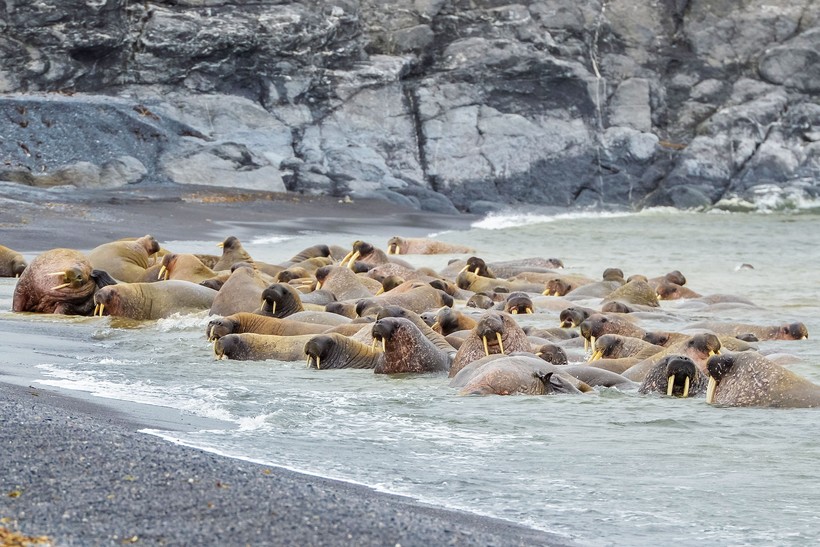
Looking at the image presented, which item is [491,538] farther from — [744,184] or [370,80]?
[744,184]

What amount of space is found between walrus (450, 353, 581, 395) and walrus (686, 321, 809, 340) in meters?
4.80

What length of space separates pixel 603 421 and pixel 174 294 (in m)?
6.68

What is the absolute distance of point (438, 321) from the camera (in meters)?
12.0

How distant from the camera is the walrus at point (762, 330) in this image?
1356cm

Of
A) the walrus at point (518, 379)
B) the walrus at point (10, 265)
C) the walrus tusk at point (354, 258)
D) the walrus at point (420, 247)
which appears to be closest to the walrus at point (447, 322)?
the walrus at point (518, 379)

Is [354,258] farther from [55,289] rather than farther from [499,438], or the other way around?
[499,438]

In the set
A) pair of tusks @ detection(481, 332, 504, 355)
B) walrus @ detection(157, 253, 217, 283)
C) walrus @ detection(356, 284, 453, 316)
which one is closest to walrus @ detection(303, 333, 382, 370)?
pair of tusks @ detection(481, 332, 504, 355)

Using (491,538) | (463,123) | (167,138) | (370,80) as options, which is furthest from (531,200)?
(491,538)

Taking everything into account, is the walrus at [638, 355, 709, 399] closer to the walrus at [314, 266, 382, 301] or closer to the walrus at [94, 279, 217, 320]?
the walrus at [94, 279, 217, 320]

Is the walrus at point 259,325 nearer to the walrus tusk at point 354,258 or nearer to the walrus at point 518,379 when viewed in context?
the walrus at point 518,379

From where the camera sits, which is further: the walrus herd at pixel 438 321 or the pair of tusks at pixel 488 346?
the pair of tusks at pixel 488 346

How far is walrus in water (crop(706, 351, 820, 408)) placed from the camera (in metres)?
8.72

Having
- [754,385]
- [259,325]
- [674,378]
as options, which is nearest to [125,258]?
[259,325]

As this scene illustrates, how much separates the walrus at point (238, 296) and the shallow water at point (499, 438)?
0.73ft
